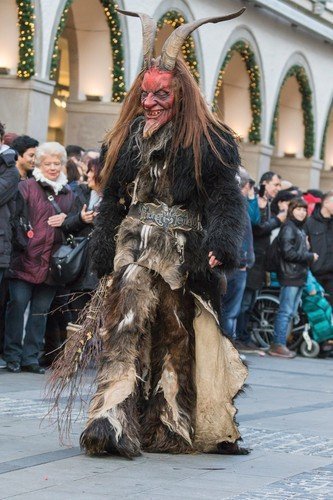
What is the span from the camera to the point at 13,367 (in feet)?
40.7

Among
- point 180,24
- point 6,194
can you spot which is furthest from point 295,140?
point 6,194

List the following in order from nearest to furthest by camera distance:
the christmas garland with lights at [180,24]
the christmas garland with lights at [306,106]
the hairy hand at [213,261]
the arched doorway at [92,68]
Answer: the hairy hand at [213,261]
the arched doorway at [92,68]
the christmas garland with lights at [180,24]
the christmas garland with lights at [306,106]

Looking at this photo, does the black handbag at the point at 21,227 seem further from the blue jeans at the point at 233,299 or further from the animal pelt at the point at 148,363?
the animal pelt at the point at 148,363

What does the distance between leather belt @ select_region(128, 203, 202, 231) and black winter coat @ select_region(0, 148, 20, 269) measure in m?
3.74

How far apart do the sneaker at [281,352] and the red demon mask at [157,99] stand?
8.95 metres

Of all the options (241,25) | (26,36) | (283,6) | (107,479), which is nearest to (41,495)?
(107,479)

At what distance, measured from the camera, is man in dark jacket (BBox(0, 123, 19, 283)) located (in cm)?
1193

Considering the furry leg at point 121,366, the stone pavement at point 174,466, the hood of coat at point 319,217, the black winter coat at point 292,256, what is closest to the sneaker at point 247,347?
the black winter coat at point 292,256

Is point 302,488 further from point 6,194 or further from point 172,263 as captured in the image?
point 6,194

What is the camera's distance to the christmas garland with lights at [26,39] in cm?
2041

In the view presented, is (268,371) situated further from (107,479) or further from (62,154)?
(107,479)

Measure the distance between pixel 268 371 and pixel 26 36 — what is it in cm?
761

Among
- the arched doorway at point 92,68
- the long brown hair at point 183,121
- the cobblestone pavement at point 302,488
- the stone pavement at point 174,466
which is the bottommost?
the stone pavement at point 174,466

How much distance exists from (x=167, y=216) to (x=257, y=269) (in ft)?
28.6
